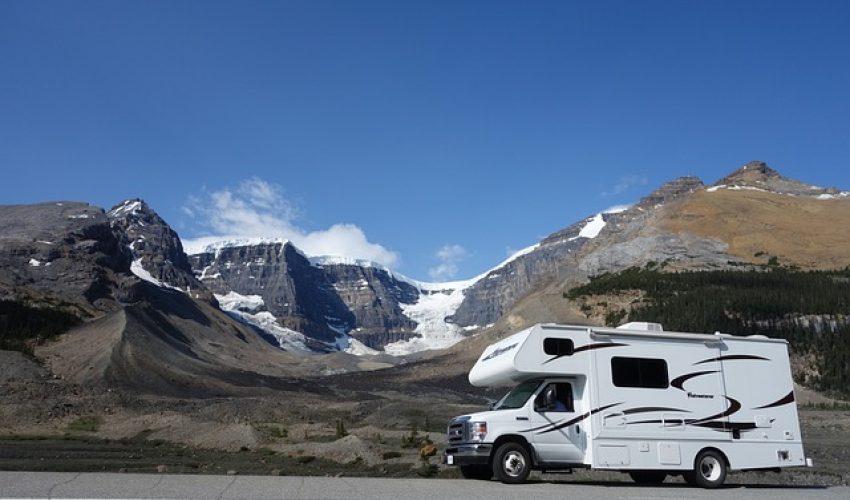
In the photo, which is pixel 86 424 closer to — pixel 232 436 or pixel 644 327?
pixel 232 436

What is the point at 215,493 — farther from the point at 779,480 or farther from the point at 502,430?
the point at 779,480

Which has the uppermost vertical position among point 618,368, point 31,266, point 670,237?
point 670,237

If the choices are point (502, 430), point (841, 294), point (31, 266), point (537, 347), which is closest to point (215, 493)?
point (502, 430)

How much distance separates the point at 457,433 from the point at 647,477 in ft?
19.7

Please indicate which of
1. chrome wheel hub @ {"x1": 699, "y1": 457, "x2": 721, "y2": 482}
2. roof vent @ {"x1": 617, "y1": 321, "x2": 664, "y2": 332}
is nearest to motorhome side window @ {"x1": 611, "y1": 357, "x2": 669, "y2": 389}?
roof vent @ {"x1": 617, "y1": 321, "x2": 664, "y2": 332}

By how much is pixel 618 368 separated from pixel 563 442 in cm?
240

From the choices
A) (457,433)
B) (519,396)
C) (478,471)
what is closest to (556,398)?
(519,396)

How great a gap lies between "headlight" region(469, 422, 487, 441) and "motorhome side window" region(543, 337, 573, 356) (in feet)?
8.06

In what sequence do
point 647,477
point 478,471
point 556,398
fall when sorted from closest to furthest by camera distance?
point 556,398 → point 478,471 → point 647,477

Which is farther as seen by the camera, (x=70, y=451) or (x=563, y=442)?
(x=70, y=451)

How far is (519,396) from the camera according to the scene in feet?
59.2

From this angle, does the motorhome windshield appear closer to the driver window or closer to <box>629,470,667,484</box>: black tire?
the driver window

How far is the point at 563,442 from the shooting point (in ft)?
57.2

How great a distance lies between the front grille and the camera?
697 inches
